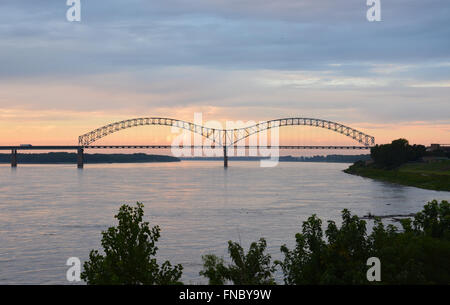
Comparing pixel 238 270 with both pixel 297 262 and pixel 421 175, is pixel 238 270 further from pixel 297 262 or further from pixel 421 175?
pixel 421 175

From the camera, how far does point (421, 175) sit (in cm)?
12719

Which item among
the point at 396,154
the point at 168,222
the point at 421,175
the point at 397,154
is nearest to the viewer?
the point at 168,222

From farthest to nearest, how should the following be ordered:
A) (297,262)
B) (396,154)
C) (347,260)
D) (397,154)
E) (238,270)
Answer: (396,154) < (397,154) < (297,262) < (347,260) < (238,270)

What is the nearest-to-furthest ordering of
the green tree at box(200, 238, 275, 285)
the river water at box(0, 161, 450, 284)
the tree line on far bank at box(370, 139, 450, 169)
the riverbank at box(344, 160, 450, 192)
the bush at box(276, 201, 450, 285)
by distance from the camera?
1. the green tree at box(200, 238, 275, 285)
2. the bush at box(276, 201, 450, 285)
3. the river water at box(0, 161, 450, 284)
4. the riverbank at box(344, 160, 450, 192)
5. the tree line on far bank at box(370, 139, 450, 169)

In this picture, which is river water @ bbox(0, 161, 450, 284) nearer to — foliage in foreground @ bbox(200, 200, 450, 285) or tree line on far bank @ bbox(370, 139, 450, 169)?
foliage in foreground @ bbox(200, 200, 450, 285)

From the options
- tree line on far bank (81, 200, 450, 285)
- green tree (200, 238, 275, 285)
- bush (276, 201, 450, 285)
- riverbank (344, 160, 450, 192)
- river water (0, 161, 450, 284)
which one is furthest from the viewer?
riverbank (344, 160, 450, 192)

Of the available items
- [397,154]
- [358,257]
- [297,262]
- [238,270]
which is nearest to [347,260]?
[358,257]

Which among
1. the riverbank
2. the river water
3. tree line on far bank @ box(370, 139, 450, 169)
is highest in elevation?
tree line on far bank @ box(370, 139, 450, 169)

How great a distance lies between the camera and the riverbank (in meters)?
109

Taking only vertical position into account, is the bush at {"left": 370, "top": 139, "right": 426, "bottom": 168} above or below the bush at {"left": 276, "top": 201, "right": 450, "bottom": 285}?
above

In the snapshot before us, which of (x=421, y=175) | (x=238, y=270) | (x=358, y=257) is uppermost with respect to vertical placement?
(x=421, y=175)

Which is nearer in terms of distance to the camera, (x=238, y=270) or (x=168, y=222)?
(x=238, y=270)

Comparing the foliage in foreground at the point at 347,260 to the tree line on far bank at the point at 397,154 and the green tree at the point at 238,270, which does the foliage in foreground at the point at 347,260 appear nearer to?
the green tree at the point at 238,270

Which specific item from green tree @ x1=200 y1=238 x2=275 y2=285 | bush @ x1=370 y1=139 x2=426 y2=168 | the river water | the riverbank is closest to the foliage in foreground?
green tree @ x1=200 y1=238 x2=275 y2=285
